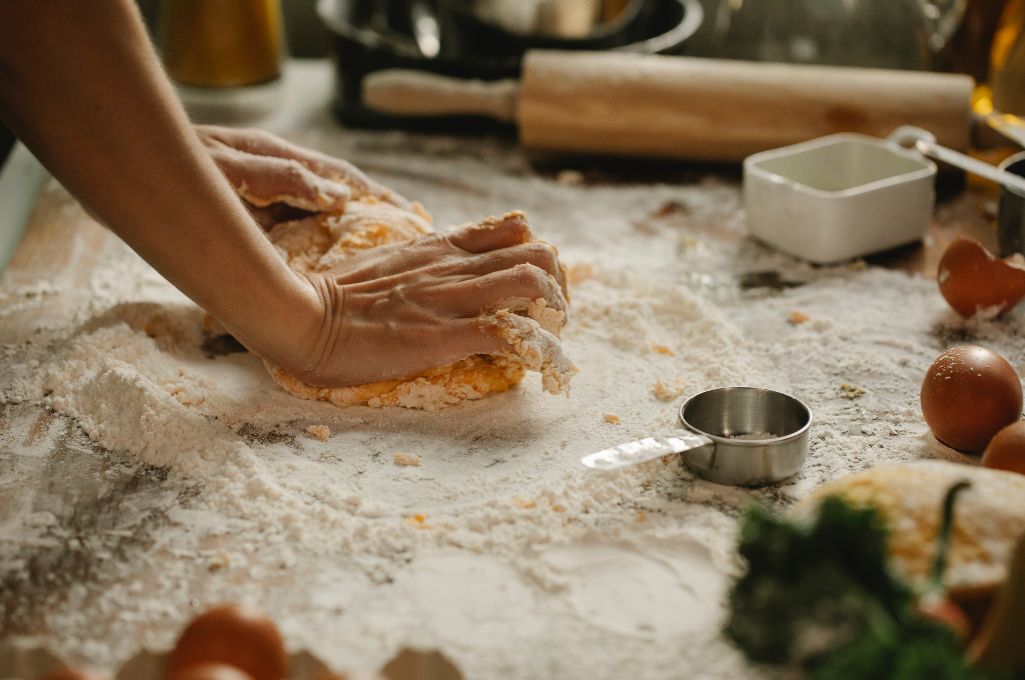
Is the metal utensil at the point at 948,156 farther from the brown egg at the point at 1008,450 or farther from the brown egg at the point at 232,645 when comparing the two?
the brown egg at the point at 232,645

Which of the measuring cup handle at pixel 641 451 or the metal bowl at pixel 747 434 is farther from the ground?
A: the measuring cup handle at pixel 641 451

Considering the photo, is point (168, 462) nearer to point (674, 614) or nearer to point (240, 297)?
point (240, 297)

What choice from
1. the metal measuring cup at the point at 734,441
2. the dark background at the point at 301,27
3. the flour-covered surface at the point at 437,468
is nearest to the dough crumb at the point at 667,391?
the flour-covered surface at the point at 437,468

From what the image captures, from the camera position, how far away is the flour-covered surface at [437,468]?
3.45ft

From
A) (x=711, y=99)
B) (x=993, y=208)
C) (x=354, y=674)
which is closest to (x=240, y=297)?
(x=354, y=674)

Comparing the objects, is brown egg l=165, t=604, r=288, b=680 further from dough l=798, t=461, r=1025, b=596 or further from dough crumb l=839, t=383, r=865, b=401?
dough crumb l=839, t=383, r=865, b=401

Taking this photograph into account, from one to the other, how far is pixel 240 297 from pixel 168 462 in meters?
0.23

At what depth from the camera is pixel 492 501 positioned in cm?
125

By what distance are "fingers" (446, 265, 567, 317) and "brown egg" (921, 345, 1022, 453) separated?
53cm

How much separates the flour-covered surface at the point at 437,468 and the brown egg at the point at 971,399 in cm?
4

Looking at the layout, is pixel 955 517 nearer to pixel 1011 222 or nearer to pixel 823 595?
pixel 823 595

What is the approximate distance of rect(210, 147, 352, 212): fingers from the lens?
5.50ft

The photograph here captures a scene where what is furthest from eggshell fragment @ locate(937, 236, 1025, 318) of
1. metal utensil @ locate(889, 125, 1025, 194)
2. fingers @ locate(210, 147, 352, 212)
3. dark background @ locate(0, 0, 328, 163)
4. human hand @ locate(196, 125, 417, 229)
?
dark background @ locate(0, 0, 328, 163)

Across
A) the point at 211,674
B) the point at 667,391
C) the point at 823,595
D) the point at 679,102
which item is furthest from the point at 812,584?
the point at 679,102
